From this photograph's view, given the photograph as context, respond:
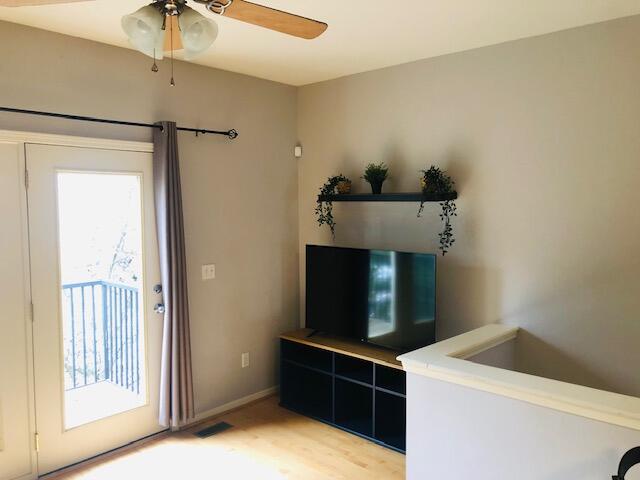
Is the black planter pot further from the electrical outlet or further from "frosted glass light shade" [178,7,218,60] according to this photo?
"frosted glass light shade" [178,7,218,60]

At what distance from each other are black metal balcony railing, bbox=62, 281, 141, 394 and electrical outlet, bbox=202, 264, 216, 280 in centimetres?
53

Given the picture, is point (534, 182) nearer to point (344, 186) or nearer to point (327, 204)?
point (344, 186)

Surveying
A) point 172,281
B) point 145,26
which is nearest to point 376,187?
point 172,281

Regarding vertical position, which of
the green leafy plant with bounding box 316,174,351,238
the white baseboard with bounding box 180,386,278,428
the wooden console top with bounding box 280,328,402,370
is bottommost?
the white baseboard with bounding box 180,386,278,428

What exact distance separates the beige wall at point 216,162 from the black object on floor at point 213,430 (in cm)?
19

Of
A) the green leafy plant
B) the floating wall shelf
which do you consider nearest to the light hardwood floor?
the green leafy plant

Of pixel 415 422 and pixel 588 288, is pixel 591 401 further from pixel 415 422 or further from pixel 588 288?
pixel 588 288

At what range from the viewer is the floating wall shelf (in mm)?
3467

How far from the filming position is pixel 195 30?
1848 millimetres

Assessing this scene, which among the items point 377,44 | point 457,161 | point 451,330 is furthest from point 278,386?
point 377,44

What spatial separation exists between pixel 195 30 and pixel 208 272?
2.32 m

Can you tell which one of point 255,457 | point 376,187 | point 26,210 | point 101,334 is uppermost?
point 376,187

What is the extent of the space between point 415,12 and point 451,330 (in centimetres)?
204

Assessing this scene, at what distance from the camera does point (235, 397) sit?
4.17 meters
